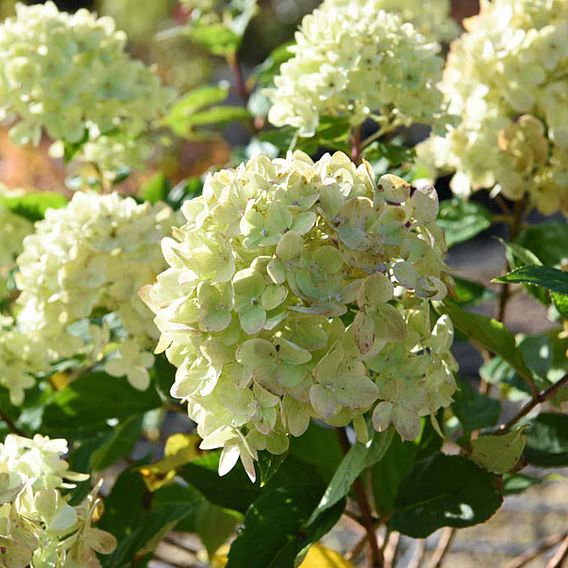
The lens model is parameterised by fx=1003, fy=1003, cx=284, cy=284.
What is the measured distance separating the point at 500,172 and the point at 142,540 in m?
0.54

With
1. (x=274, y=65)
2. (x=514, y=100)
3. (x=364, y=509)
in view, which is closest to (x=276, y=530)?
(x=364, y=509)

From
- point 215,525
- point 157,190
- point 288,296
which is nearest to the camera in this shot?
point 288,296

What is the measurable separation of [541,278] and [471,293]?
0.50 meters

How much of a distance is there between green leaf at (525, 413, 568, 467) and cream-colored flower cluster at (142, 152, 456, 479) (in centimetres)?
29

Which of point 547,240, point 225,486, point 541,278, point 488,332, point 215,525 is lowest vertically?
point 215,525

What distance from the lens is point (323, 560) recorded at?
3.10 ft

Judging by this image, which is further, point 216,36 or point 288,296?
point 216,36

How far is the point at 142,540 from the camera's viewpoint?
34.9 inches

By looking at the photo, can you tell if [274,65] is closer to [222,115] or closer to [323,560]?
[222,115]

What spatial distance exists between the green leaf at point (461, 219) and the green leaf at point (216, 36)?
46 cm

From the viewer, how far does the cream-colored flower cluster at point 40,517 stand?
66 cm

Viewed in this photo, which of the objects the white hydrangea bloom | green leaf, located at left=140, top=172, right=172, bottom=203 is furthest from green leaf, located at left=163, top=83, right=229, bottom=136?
the white hydrangea bloom

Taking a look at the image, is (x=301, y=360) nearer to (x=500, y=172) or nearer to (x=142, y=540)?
(x=142, y=540)

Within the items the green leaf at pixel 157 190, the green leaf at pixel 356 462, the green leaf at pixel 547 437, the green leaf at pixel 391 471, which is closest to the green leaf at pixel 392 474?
the green leaf at pixel 391 471
